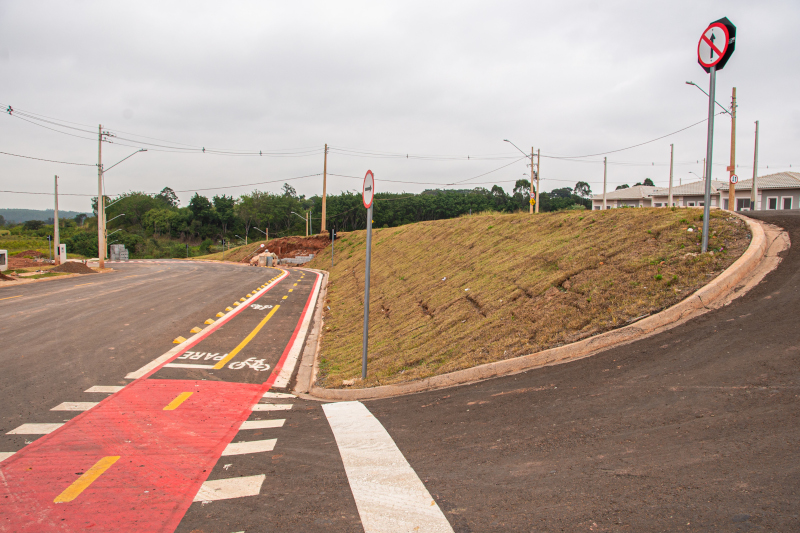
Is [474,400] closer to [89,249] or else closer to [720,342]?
[720,342]

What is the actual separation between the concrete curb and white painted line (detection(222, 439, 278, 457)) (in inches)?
74.1

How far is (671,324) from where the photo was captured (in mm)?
5883

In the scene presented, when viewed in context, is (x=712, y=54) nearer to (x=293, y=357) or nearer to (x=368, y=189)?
(x=368, y=189)

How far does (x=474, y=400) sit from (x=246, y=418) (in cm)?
294

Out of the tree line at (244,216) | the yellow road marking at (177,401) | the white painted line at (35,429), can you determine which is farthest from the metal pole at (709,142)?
the tree line at (244,216)

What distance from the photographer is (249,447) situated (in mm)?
4621

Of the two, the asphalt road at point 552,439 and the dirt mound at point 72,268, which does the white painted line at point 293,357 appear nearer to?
the asphalt road at point 552,439

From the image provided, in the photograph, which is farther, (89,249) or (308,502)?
(89,249)

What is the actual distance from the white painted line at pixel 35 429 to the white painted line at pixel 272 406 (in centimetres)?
226

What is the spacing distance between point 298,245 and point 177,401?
168ft

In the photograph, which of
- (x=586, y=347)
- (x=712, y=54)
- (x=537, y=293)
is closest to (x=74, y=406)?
(x=586, y=347)

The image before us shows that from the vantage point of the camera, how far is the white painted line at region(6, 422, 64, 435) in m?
4.98

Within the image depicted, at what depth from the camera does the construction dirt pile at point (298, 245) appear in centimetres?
5344

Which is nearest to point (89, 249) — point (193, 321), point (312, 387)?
point (193, 321)
